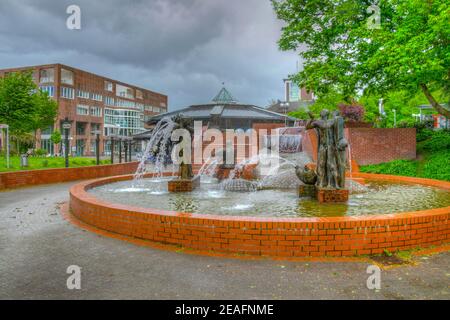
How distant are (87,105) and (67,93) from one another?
22.1ft

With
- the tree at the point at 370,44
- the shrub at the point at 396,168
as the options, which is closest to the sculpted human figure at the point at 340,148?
the tree at the point at 370,44

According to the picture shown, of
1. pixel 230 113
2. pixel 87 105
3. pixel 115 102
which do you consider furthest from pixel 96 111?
pixel 230 113

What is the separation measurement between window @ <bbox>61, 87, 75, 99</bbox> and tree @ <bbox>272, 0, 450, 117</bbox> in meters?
55.1

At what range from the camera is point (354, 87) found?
1803 cm

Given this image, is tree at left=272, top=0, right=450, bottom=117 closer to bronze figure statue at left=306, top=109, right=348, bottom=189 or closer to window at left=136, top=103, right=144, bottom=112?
bronze figure statue at left=306, top=109, right=348, bottom=189

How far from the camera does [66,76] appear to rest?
222 ft

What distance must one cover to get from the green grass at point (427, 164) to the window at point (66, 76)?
6217cm

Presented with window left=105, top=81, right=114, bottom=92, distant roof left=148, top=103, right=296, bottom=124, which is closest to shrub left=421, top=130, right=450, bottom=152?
distant roof left=148, top=103, right=296, bottom=124

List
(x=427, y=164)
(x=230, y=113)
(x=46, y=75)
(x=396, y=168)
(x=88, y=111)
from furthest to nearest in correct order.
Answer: (x=88, y=111), (x=46, y=75), (x=230, y=113), (x=396, y=168), (x=427, y=164)

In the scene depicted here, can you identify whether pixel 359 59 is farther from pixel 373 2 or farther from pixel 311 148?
pixel 311 148

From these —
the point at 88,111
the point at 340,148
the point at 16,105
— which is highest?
the point at 88,111

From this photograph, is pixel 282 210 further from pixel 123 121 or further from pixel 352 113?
pixel 123 121

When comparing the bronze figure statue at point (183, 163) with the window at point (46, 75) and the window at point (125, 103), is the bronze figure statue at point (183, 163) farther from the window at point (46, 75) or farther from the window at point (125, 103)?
the window at point (125, 103)

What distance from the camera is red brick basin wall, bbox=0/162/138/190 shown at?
43.0 feet
